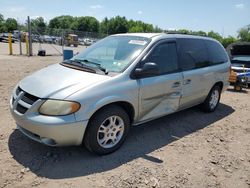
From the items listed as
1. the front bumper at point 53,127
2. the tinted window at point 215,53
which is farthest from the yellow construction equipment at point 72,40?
the front bumper at point 53,127

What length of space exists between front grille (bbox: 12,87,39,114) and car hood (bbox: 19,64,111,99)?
55 mm

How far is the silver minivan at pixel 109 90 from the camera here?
11.1 feet

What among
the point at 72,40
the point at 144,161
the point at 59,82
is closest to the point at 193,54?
the point at 144,161

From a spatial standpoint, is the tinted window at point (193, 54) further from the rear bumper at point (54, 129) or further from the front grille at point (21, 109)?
the front grille at point (21, 109)

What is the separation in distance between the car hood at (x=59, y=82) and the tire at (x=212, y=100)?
125 inches

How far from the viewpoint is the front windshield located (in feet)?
13.6

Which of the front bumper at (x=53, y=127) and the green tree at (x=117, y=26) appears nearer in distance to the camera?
the front bumper at (x=53, y=127)

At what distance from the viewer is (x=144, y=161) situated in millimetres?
3822

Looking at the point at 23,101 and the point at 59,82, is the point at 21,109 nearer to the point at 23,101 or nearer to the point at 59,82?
the point at 23,101

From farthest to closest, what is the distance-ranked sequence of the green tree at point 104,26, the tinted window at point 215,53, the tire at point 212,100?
the green tree at point 104,26 → the tire at point 212,100 → the tinted window at point 215,53

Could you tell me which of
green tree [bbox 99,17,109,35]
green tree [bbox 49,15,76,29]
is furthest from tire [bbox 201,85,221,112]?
green tree [bbox 49,15,76,29]

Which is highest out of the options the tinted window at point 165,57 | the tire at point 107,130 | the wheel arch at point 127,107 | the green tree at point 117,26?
the green tree at point 117,26

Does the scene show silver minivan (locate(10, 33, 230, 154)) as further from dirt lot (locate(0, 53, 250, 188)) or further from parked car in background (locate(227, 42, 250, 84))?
parked car in background (locate(227, 42, 250, 84))

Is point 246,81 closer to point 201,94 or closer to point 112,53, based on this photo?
point 201,94
